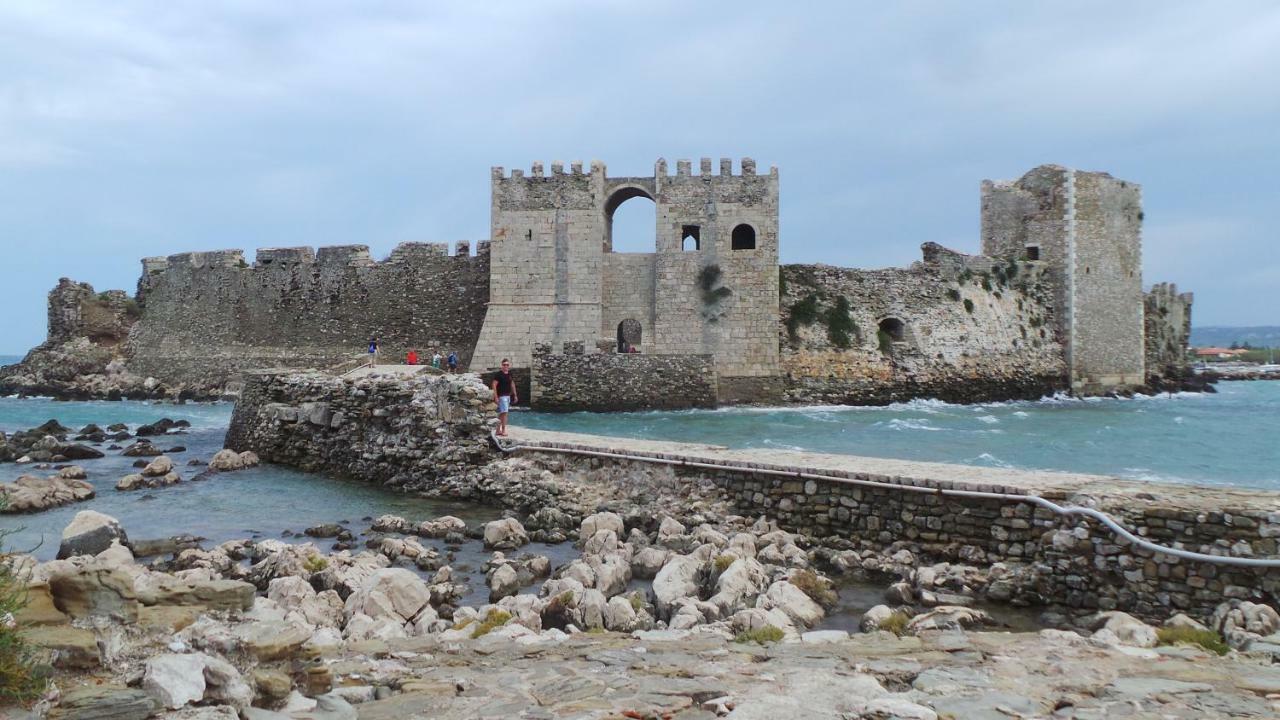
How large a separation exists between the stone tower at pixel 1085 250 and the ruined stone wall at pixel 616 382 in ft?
41.8

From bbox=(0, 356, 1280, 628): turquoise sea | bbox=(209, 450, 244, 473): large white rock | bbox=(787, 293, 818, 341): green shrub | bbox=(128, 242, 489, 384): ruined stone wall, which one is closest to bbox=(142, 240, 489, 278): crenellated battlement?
bbox=(128, 242, 489, 384): ruined stone wall

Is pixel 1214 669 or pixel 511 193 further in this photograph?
pixel 511 193

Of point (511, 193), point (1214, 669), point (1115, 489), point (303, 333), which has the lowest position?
point (1214, 669)

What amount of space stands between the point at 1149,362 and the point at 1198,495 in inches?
1136

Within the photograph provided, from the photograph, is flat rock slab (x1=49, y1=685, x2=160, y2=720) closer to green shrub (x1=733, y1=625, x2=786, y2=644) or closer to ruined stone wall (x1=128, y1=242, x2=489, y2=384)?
green shrub (x1=733, y1=625, x2=786, y2=644)

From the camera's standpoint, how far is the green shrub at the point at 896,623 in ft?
20.9

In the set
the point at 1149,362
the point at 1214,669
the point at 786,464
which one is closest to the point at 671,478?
the point at 786,464

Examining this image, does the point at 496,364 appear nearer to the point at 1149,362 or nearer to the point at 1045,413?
the point at 1045,413

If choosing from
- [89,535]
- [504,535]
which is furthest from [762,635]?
[89,535]

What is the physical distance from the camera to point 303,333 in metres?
30.6

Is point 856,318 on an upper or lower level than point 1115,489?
upper

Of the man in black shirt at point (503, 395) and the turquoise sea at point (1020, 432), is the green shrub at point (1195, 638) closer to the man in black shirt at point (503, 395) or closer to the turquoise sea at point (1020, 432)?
the turquoise sea at point (1020, 432)

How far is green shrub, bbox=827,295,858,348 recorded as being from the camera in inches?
1032

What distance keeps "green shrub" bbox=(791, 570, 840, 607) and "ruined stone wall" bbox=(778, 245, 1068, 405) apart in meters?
18.0
